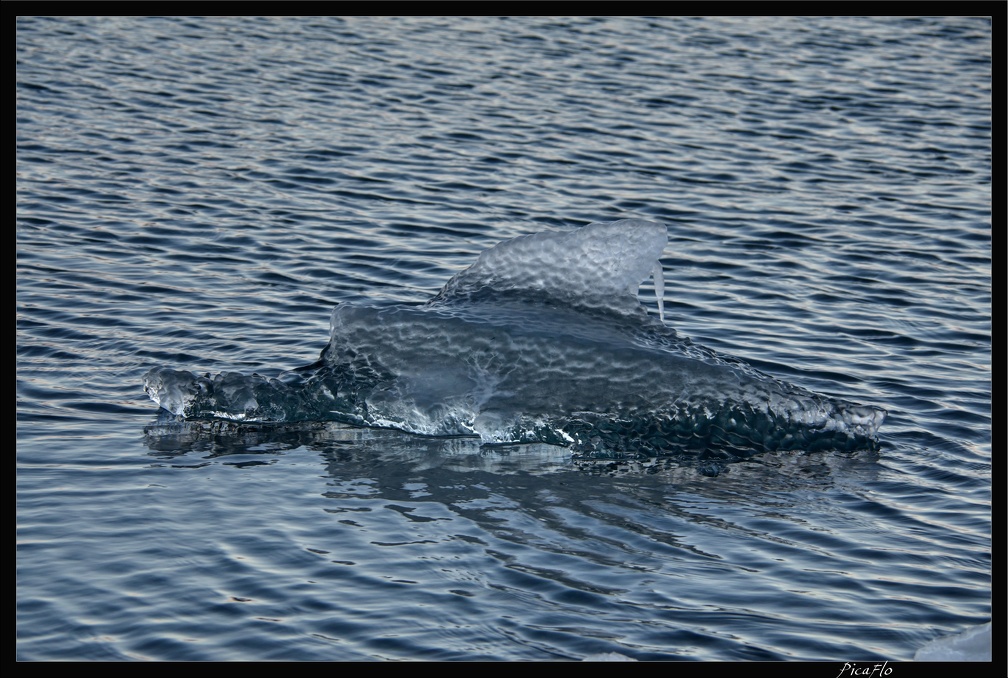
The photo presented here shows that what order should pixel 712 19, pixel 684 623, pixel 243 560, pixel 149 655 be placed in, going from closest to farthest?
1. pixel 149 655
2. pixel 684 623
3. pixel 243 560
4. pixel 712 19

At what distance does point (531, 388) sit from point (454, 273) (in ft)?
12.4

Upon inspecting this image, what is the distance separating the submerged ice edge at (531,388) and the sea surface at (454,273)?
0.72ft

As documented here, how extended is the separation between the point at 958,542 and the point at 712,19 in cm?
1888

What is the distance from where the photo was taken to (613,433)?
9.84 meters

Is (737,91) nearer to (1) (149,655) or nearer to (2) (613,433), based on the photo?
Answer: (2) (613,433)

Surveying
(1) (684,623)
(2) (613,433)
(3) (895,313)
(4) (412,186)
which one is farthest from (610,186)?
(1) (684,623)
